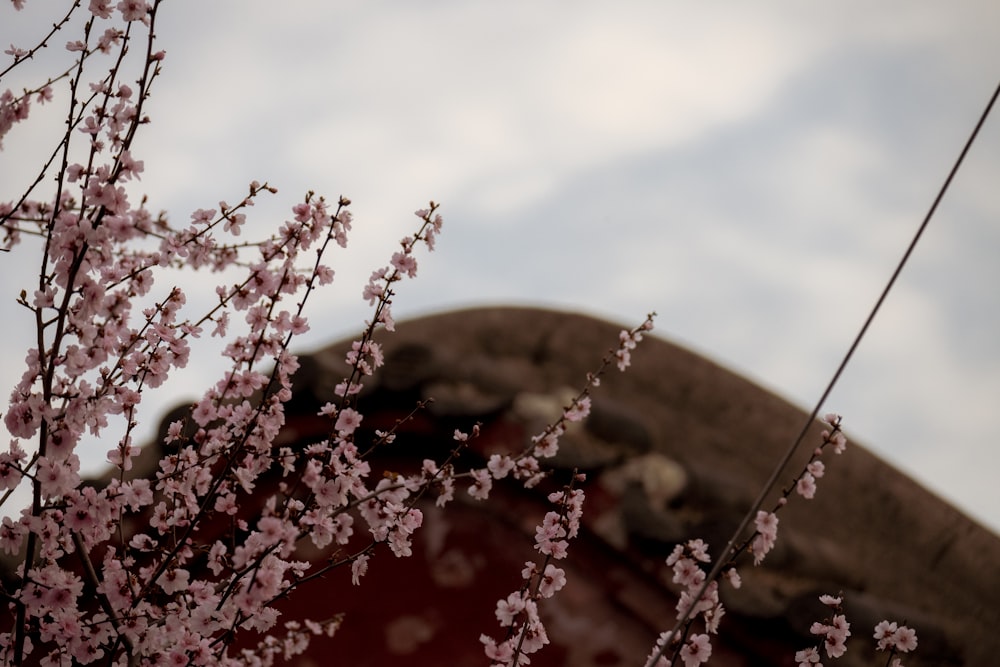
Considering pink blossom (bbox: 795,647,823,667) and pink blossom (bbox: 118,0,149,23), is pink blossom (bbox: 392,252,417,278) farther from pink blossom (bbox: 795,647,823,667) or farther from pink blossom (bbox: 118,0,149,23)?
pink blossom (bbox: 795,647,823,667)

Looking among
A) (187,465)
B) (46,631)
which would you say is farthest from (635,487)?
(46,631)

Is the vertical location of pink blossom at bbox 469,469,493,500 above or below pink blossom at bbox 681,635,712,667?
above

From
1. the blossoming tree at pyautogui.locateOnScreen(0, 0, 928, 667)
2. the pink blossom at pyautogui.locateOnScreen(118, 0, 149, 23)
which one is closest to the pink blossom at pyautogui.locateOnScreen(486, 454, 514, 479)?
the blossoming tree at pyautogui.locateOnScreen(0, 0, 928, 667)

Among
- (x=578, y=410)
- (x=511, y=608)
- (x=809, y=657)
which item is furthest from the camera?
(x=578, y=410)

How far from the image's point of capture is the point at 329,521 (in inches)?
122

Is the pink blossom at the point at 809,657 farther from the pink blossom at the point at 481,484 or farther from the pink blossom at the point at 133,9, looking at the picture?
the pink blossom at the point at 133,9

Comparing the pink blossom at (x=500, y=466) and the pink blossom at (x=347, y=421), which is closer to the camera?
the pink blossom at (x=500, y=466)

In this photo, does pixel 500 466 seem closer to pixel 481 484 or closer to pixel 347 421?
pixel 481 484

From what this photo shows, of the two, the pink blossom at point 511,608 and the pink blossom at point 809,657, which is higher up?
the pink blossom at point 809,657

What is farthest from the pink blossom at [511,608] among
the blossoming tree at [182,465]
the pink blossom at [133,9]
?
the pink blossom at [133,9]

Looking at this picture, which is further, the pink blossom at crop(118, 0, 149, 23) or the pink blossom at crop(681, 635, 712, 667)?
the pink blossom at crop(118, 0, 149, 23)

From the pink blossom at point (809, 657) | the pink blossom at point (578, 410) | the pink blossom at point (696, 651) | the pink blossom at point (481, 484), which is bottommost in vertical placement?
the pink blossom at point (696, 651)

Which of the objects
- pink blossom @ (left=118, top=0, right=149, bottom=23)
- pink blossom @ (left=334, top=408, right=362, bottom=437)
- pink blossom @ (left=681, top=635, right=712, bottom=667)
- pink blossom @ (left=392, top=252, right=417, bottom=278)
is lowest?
pink blossom @ (left=681, top=635, right=712, bottom=667)

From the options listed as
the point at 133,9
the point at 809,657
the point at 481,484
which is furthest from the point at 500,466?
the point at 133,9
